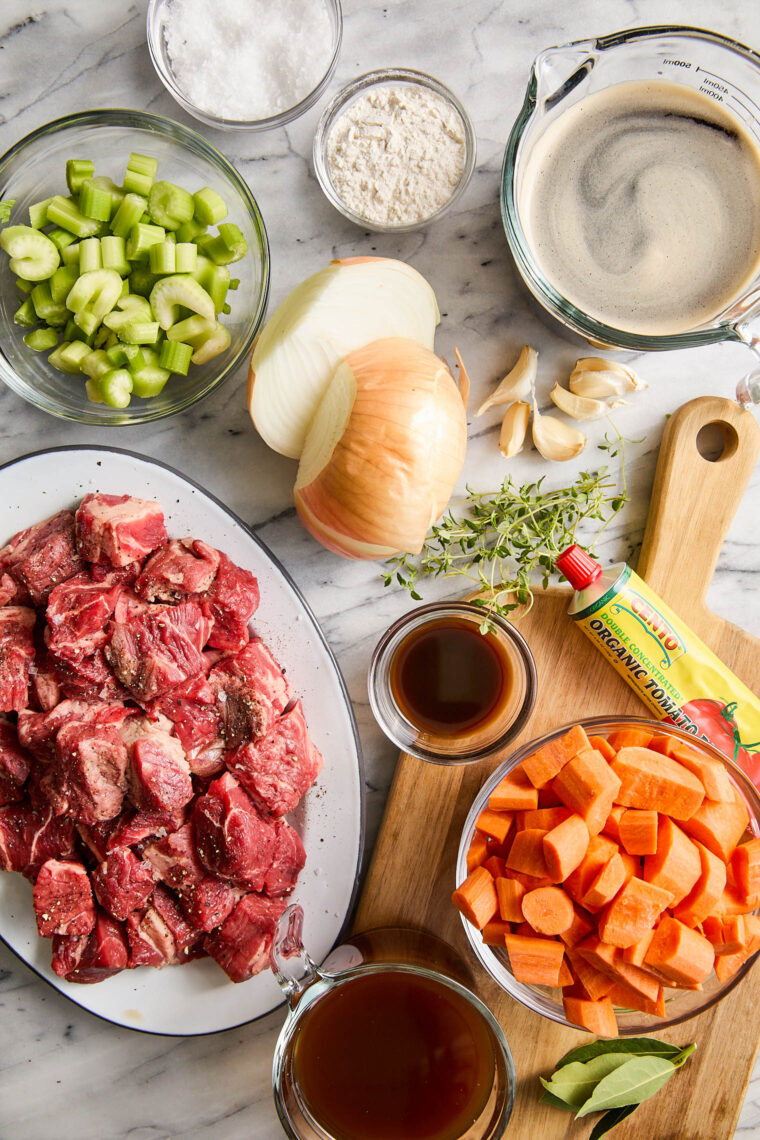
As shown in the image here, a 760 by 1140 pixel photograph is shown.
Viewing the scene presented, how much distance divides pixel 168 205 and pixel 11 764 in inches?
49.5

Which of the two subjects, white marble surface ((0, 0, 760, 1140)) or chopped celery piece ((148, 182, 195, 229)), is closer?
chopped celery piece ((148, 182, 195, 229))

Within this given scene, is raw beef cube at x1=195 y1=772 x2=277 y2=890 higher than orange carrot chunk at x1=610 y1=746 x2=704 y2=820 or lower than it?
lower

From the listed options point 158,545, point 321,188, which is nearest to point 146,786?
point 158,545

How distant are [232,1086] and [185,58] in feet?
7.87

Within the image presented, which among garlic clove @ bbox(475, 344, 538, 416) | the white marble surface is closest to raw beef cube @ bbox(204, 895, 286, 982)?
the white marble surface

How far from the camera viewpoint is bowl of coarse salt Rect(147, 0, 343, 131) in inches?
68.6

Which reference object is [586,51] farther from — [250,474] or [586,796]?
[586,796]

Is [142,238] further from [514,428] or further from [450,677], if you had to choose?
[450,677]

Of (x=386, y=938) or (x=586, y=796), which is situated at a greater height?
(x=586, y=796)

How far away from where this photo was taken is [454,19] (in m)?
1.83

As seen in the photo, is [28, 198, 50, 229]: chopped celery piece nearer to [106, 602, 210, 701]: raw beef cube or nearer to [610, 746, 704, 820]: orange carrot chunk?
[106, 602, 210, 701]: raw beef cube

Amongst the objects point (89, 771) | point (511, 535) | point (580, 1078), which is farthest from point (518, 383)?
point (580, 1078)

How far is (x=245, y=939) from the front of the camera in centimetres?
172

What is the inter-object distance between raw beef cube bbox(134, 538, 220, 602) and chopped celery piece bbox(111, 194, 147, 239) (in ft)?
2.23
